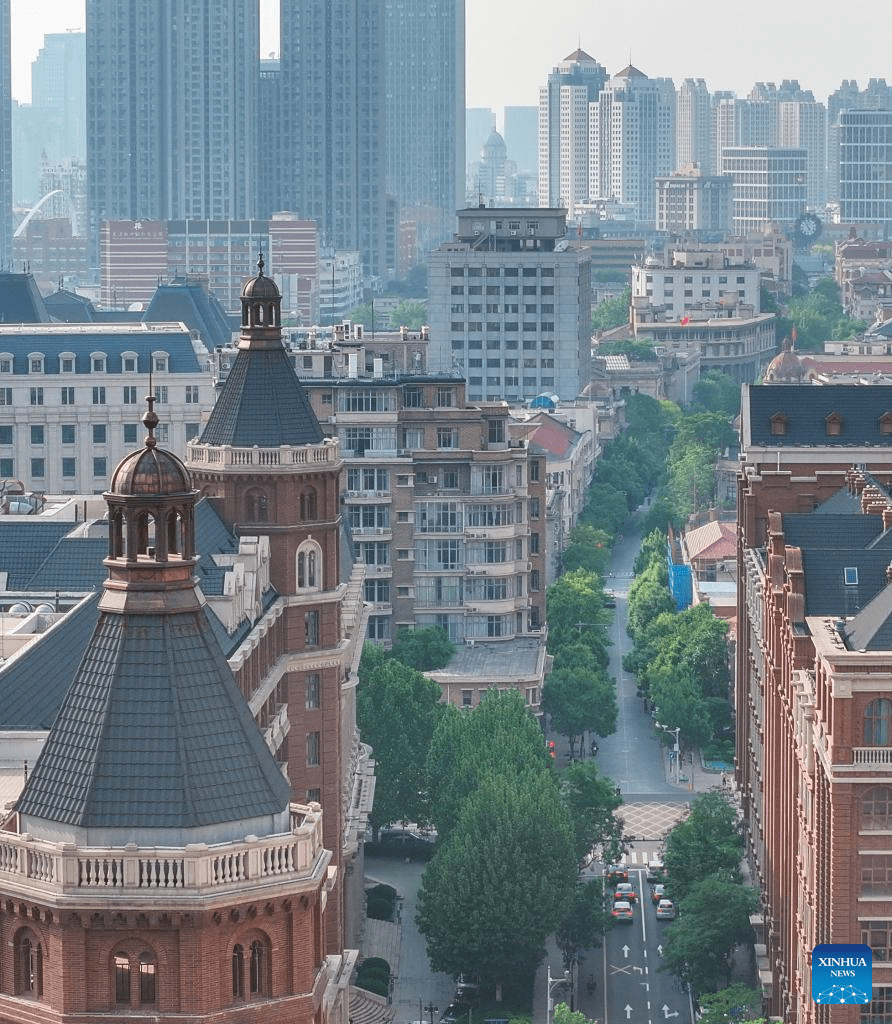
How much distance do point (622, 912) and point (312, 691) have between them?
34.3 m

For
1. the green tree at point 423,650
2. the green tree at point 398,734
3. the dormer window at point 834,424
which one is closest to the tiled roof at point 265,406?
the green tree at point 398,734

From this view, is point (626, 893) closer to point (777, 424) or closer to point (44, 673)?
point (777, 424)

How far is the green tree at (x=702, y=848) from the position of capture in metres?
151

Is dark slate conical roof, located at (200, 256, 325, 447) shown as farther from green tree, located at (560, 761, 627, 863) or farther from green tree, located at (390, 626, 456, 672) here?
green tree, located at (390, 626, 456, 672)

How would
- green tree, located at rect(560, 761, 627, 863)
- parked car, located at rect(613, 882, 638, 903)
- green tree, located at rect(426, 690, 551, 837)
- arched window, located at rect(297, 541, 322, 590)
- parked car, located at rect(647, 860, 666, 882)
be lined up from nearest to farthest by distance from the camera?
arched window, located at rect(297, 541, 322, 590), green tree, located at rect(426, 690, 551, 837), green tree, located at rect(560, 761, 627, 863), parked car, located at rect(613, 882, 638, 903), parked car, located at rect(647, 860, 666, 882)

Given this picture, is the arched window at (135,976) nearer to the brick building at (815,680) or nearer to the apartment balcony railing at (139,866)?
the apartment balcony railing at (139,866)

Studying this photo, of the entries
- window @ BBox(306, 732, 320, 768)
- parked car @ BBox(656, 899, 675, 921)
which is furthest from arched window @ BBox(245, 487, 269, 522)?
parked car @ BBox(656, 899, 675, 921)

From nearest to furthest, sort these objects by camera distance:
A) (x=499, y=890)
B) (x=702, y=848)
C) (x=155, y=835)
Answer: (x=155, y=835) < (x=499, y=890) < (x=702, y=848)

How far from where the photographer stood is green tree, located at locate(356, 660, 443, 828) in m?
164

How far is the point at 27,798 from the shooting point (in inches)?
2445

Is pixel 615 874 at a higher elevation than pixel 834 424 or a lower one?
lower

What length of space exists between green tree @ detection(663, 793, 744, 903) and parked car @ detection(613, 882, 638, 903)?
4622 mm

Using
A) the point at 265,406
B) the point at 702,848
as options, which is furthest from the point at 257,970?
the point at 702,848

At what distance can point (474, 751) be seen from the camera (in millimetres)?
161000
